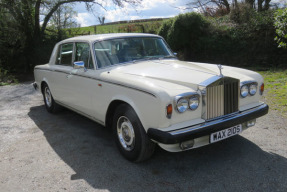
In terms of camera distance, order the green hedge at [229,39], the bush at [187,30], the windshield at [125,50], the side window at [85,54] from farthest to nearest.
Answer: the bush at [187,30], the green hedge at [229,39], the side window at [85,54], the windshield at [125,50]

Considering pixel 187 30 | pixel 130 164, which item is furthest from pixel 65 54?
pixel 187 30

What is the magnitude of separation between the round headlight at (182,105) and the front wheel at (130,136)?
548mm

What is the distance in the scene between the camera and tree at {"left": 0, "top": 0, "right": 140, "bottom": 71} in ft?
40.9

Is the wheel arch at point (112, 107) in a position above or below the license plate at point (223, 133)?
above

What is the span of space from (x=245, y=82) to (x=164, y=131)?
1459 millimetres

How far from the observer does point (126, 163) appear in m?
3.55

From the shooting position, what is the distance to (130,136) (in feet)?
11.5

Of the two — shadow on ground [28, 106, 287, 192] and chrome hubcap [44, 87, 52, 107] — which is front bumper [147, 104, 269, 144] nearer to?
shadow on ground [28, 106, 287, 192]

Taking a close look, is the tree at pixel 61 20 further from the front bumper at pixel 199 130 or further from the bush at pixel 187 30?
the front bumper at pixel 199 130

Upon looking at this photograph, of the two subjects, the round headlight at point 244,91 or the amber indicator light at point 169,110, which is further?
the round headlight at point 244,91

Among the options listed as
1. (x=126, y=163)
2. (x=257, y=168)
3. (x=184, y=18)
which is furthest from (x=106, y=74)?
(x=184, y=18)

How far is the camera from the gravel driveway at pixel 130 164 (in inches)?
118

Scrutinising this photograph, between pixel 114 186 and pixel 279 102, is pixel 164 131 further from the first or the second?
pixel 279 102

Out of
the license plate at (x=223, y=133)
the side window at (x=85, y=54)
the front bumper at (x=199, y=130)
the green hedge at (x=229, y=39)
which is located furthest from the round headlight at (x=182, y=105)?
the green hedge at (x=229, y=39)
